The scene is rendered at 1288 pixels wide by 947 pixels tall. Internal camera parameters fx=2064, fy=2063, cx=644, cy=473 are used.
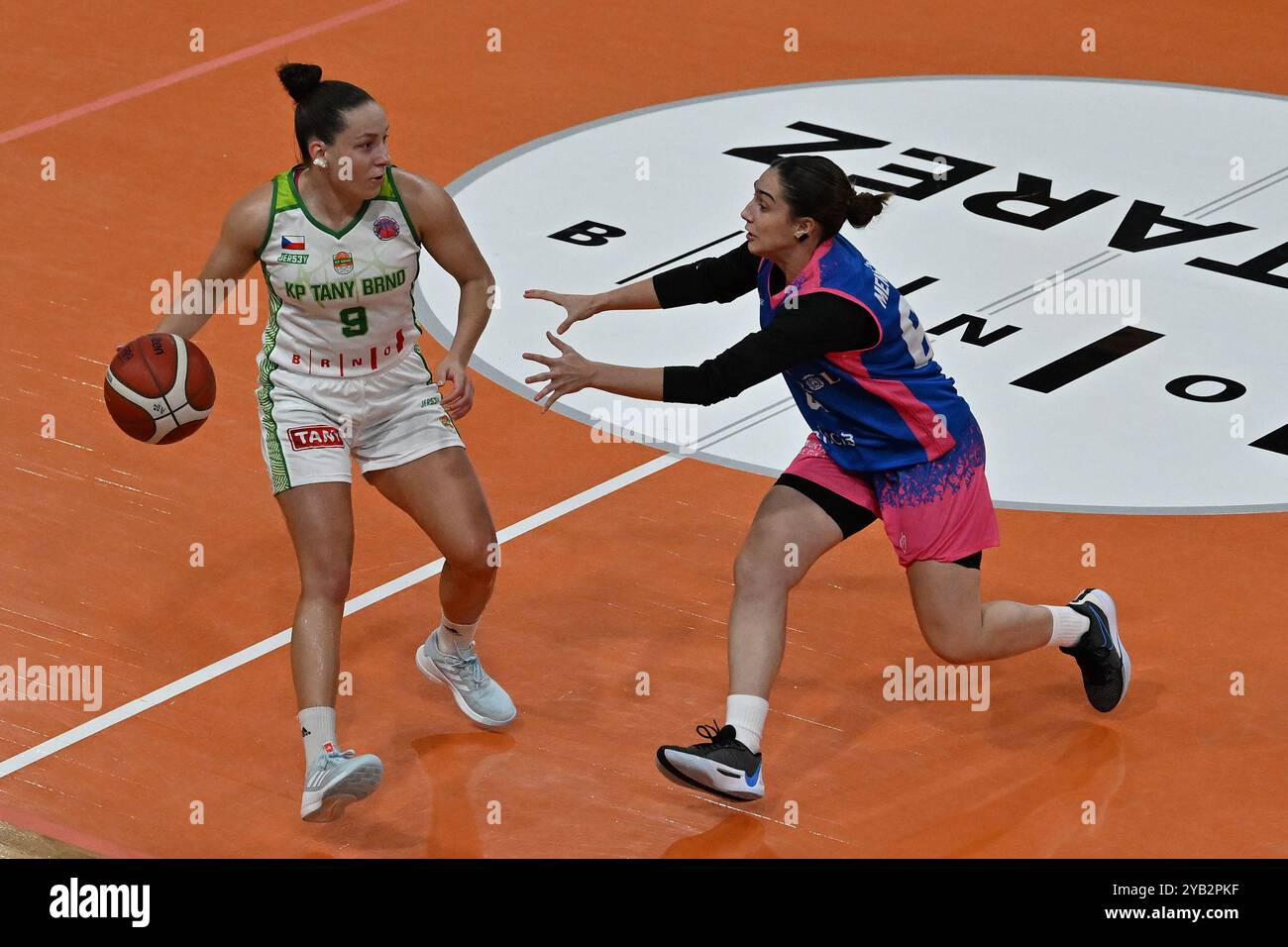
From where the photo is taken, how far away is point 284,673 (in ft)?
26.1

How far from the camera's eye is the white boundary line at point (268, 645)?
748 centimetres

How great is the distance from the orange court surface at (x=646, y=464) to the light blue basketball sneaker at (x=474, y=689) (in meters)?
0.09

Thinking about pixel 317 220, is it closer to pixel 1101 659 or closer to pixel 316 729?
pixel 316 729

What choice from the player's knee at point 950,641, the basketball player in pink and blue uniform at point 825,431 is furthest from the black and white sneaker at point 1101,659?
the player's knee at point 950,641

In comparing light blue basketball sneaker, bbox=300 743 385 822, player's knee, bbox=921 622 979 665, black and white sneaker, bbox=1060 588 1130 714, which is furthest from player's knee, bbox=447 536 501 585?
black and white sneaker, bbox=1060 588 1130 714

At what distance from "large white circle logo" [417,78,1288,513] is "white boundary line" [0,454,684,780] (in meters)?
0.53

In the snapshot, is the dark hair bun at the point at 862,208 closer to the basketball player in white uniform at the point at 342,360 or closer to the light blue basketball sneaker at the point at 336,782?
the basketball player in white uniform at the point at 342,360

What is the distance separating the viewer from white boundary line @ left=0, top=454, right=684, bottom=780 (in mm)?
7477

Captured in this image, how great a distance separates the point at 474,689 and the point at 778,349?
1824 millimetres

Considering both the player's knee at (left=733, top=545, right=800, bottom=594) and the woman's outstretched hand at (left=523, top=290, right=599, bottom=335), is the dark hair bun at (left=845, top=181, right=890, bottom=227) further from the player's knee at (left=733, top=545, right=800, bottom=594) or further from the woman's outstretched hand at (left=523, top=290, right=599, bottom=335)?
the player's knee at (left=733, top=545, right=800, bottom=594)

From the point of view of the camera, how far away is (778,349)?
6.80m
